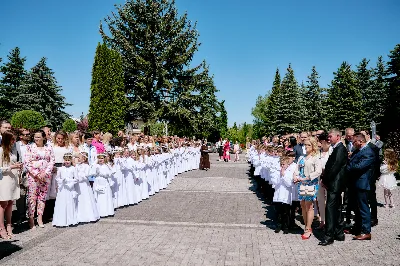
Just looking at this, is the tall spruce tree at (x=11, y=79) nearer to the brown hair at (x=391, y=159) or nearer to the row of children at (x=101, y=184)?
the row of children at (x=101, y=184)

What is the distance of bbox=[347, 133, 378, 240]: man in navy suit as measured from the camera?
24.2ft

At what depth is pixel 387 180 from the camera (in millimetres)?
10898

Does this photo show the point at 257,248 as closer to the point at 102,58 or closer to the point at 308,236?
the point at 308,236

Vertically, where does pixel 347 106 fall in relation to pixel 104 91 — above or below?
above

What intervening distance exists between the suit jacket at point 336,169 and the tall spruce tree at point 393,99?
33.0m

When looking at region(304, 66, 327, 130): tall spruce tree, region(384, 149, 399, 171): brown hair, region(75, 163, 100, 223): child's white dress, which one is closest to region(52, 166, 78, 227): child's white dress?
region(75, 163, 100, 223): child's white dress

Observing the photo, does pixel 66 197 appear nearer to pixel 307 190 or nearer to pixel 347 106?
pixel 307 190

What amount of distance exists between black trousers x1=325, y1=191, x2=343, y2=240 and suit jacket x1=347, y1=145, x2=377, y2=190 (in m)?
0.57

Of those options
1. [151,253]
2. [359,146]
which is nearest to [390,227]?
[359,146]

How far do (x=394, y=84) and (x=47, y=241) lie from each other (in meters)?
40.6

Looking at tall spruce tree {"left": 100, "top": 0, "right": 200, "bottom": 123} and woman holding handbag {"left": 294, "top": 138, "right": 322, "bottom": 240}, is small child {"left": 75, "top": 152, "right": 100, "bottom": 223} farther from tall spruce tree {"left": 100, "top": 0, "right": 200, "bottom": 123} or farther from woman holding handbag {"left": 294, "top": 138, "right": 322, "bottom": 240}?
tall spruce tree {"left": 100, "top": 0, "right": 200, "bottom": 123}

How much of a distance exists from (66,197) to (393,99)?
38.1 m

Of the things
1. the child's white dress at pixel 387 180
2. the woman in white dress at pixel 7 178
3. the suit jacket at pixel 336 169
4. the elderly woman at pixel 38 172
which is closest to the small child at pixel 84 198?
the elderly woman at pixel 38 172

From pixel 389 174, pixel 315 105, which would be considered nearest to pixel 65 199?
pixel 389 174
